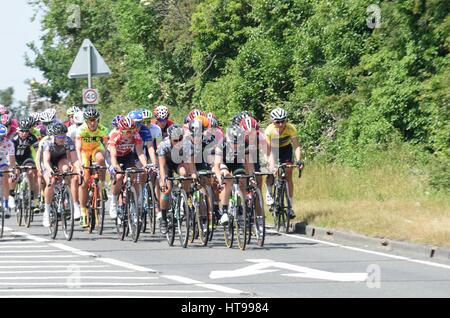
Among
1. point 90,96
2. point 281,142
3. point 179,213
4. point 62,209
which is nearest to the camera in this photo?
point 179,213

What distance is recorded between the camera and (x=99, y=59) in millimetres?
28703

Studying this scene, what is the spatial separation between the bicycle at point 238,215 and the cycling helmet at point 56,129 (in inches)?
156

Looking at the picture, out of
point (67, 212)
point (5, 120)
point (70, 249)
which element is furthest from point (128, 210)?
point (5, 120)

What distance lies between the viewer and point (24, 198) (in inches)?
922

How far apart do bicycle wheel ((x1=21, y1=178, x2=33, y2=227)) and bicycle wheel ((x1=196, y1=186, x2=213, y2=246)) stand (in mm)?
5195

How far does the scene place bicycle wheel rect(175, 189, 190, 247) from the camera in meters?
18.8

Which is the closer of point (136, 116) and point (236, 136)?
point (236, 136)

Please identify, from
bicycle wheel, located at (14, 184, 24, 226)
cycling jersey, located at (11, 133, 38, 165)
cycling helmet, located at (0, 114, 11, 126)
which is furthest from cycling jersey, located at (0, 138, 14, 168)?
cycling helmet, located at (0, 114, 11, 126)

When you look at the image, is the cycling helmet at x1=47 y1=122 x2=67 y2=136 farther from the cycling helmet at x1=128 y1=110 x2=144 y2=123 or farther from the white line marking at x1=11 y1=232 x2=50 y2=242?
the white line marking at x1=11 y1=232 x2=50 y2=242

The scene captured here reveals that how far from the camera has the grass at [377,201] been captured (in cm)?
1873

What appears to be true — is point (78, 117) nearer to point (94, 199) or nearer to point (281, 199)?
point (94, 199)

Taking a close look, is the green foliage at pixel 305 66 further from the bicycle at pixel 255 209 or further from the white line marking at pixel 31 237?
the white line marking at pixel 31 237

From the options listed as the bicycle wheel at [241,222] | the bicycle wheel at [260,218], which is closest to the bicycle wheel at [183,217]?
the bicycle wheel at [241,222]

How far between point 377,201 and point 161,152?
4884mm
